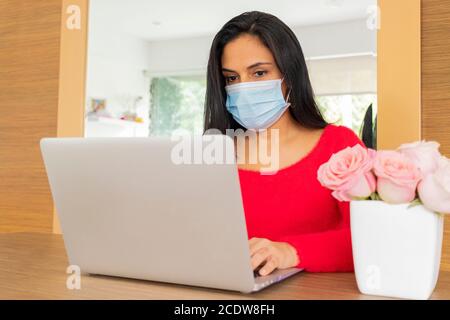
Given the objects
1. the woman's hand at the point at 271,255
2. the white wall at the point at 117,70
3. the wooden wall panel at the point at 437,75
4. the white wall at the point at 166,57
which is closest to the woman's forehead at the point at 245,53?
the wooden wall panel at the point at 437,75

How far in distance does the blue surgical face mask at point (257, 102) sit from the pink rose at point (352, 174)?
54cm

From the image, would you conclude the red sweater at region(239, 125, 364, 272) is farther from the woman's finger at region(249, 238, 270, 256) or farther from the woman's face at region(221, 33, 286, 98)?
the woman's finger at region(249, 238, 270, 256)

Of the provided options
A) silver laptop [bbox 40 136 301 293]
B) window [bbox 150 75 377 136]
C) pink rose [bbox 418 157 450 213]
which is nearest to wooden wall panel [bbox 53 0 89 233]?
silver laptop [bbox 40 136 301 293]

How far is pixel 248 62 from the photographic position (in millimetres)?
1253

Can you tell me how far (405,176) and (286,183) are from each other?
625 mm

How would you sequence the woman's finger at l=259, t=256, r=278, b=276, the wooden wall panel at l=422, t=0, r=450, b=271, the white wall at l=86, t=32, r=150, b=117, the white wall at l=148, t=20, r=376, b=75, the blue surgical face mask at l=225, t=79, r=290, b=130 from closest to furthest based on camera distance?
the woman's finger at l=259, t=256, r=278, b=276
the wooden wall panel at l=422, t=0, r=450, b=271
the blue surgical face mask at l=225, t=79, r=290, b=130
the white wall at l=148, t=20, r=376, b=75
the white wall at l=86, t=32, r=150, b=117

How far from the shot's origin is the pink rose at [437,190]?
25.8 inches

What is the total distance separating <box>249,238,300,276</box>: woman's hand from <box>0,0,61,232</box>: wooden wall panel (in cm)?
114

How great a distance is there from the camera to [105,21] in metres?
5.16

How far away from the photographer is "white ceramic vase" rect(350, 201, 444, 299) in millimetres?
687

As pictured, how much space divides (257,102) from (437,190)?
0.64 meters
